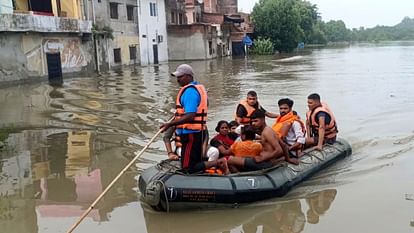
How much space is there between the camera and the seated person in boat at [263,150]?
6348 mm

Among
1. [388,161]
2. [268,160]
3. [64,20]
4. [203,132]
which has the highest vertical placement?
[64,20]

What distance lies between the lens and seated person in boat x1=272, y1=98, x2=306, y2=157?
23.4 feet

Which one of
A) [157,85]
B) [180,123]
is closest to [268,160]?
[180,123]

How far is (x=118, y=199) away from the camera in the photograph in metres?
6.56

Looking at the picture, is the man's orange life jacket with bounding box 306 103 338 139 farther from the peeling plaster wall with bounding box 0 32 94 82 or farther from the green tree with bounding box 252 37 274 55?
the green tree with bounding box 252 37 274 55

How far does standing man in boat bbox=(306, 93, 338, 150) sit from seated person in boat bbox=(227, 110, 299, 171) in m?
1.62

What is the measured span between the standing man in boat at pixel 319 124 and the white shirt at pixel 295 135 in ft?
2.43

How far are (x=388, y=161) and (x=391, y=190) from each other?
1682 millimetres

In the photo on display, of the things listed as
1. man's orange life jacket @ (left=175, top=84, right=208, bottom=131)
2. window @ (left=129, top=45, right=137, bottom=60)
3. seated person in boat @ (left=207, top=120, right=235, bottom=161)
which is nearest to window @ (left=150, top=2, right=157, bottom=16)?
window @ (left=129, top=45, right=137, bottom=60)

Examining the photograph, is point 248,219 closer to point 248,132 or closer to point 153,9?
point 248,132

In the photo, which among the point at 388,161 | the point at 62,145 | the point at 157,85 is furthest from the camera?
the point at 157,85

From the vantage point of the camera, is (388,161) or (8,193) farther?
(388,161)

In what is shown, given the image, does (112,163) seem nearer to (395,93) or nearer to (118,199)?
(118,199)

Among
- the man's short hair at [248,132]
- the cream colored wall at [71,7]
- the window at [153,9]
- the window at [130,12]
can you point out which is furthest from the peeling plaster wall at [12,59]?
the window at [153,9]
